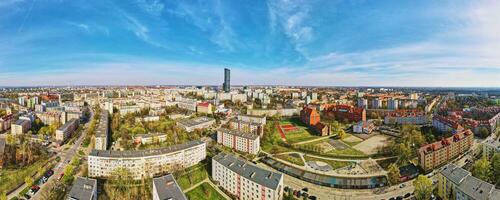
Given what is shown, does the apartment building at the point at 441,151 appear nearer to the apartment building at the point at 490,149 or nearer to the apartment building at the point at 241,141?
the apartment building at the point at 490,149

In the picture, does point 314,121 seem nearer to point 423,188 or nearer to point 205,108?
point 205,108

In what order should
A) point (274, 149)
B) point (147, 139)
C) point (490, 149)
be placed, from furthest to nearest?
1. point (147, 139)
2. point (274, 149)
3. point (490, 149)

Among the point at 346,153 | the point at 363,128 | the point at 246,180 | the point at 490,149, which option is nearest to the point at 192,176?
the point at 246,180

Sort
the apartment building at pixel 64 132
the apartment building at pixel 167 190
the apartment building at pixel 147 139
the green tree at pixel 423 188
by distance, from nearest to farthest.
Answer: the apartment building at pixel 167 190 < the green tree at pixel 423 188 < the apartment building at pixel 147 139 < the apartment building at pixel 64 132

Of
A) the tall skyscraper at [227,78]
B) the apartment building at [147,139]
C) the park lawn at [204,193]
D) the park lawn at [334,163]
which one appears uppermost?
the tall skyscraper at [227,78]

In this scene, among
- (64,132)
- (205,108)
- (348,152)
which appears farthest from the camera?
(205,108)

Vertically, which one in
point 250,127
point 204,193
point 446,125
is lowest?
point 204,193

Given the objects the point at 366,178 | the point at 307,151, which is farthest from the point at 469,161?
the point at 307,151

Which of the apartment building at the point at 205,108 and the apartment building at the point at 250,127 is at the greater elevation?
the apartment building at the point at 205,108

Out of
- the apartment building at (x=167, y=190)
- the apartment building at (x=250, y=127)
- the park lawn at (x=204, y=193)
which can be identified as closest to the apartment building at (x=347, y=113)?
the apartment building at (x=250, y=127)
